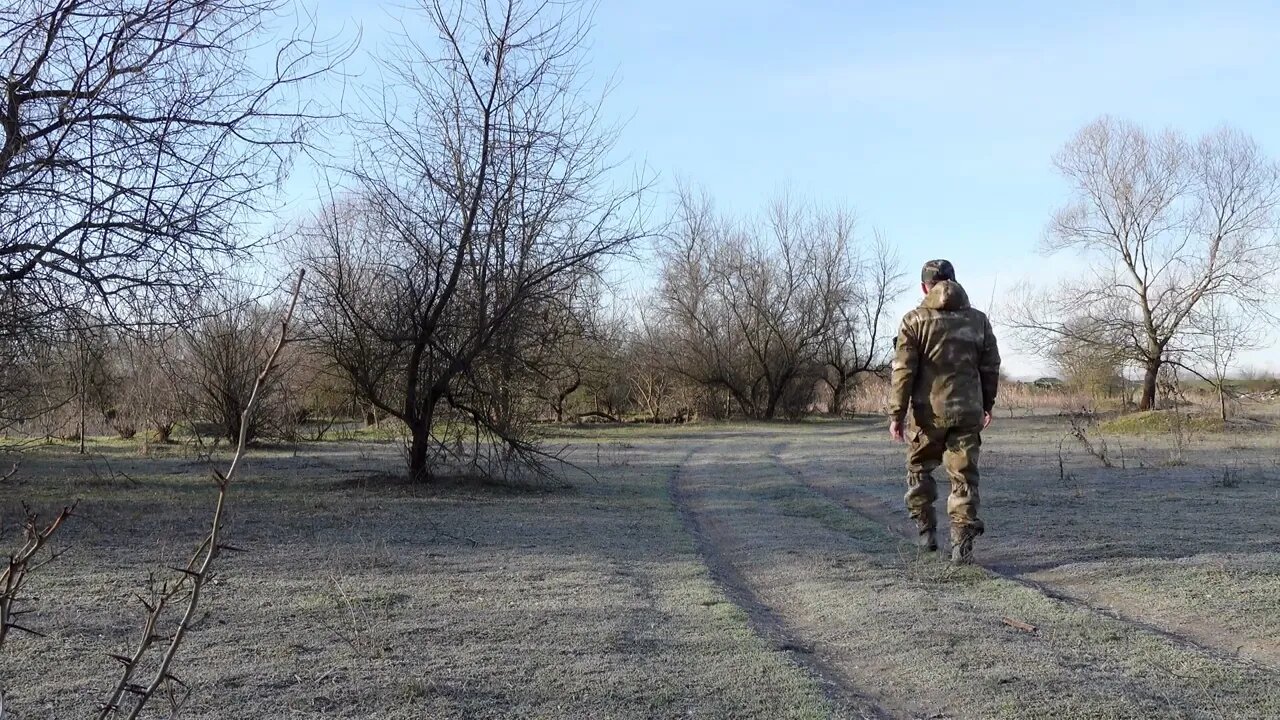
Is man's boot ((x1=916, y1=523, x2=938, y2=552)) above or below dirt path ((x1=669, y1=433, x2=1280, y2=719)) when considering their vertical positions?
above

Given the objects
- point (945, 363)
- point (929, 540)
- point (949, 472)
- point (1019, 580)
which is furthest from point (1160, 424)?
point (1019, 580)

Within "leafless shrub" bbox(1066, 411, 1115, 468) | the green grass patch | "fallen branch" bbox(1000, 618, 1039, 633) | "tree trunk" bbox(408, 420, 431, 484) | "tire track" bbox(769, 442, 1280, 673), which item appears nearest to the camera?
"tire track" bbox(769, 442, 1280, 673)

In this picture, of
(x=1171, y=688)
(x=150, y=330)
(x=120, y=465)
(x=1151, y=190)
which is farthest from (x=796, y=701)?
(x=1151, y=190)

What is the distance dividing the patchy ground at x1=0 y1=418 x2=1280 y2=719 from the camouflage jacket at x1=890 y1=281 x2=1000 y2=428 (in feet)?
3.67

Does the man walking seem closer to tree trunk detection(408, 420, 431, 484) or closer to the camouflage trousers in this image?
the camouflage trousers

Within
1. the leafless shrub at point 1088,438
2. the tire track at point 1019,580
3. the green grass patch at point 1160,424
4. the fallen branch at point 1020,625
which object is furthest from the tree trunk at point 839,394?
the fallen branch at point 1020,625

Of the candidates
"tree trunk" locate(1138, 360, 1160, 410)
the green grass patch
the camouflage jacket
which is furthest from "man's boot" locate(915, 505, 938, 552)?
"tree trunk" locate(1138, 360, 1160, 410)

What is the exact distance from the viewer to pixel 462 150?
503 inches

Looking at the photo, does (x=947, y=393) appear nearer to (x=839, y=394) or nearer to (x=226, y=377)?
(x=226, y=377)

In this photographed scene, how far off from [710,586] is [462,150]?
8219mm

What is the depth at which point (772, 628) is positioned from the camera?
5355 mm

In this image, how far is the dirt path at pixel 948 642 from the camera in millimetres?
3932

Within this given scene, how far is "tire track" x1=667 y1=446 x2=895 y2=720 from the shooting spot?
4016 mm

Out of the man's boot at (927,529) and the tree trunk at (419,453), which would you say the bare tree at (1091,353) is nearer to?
the tree trunk at (419,453)
